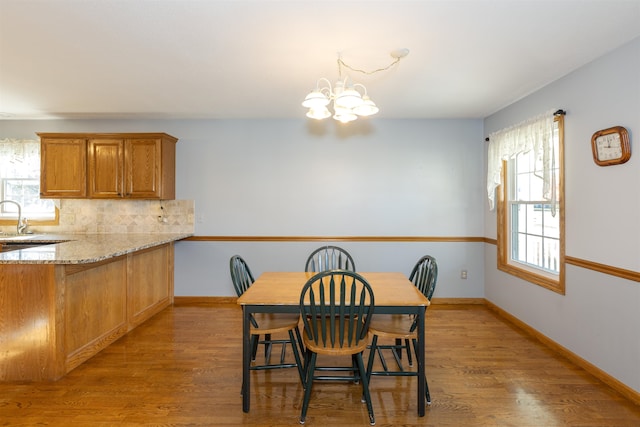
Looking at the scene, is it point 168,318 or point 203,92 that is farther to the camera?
point 168,318

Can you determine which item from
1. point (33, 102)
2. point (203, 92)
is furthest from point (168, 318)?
point (33, 102)

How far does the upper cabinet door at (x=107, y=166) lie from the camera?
157 inches

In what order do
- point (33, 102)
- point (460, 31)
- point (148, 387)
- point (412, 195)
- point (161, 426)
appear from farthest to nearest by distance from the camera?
point (412, 195) < point (33, 102) < point (148, 387) < point (460, 31) < point (161, 426)

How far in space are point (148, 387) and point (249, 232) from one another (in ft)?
7.30

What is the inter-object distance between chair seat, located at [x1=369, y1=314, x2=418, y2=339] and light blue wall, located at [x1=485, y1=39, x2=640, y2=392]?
1.36 m

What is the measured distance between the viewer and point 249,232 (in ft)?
14.3

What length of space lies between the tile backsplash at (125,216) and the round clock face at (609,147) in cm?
407

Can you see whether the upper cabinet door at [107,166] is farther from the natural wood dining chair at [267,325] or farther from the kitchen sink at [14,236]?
the natural wood dining chair at [267,325]

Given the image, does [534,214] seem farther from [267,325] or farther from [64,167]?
[64,167]

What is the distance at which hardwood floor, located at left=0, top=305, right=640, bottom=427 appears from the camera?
2.03 metres

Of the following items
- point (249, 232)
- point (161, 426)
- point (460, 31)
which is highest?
point (460, 31)

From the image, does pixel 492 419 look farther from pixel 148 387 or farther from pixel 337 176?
pixel 337 176

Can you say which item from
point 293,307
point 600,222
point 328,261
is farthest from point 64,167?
point 600,222

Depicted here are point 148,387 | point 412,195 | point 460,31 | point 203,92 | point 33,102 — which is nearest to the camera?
point 460,31
